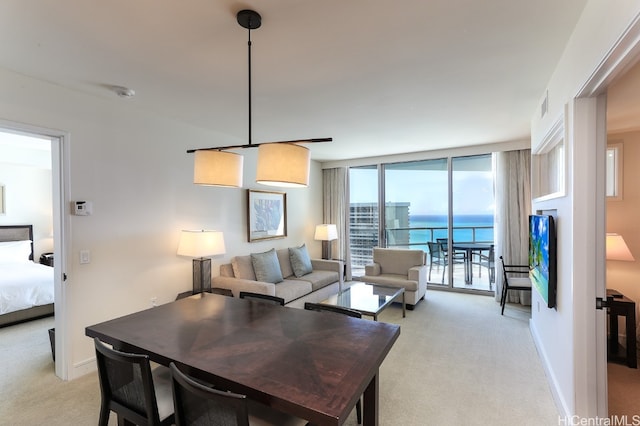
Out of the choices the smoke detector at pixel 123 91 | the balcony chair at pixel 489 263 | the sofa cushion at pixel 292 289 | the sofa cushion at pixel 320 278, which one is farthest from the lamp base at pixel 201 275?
the balcony chair at pixel 489 263

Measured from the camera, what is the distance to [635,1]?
1132 mm

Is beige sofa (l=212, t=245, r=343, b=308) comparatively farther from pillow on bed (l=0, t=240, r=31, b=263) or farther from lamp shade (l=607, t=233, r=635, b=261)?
pillow on bed (l=0, t=240, r=31, b=263)

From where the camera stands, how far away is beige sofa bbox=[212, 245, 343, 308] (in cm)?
375

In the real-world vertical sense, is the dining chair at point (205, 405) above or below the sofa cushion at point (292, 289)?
above

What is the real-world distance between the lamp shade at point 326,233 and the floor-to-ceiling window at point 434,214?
0.70 metres

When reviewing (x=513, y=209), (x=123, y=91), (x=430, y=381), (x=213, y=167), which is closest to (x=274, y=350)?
(x=213, y=167)

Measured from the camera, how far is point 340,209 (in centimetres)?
644

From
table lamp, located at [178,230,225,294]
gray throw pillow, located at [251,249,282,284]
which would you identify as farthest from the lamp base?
gray throw pillow, located at [251,249,282,284]

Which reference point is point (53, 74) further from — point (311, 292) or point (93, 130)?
point (311, 292)

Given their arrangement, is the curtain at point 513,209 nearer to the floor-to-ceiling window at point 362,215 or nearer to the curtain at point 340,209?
the floor-to-ceiling window at point 362,215

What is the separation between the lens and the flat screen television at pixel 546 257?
7.59 ft

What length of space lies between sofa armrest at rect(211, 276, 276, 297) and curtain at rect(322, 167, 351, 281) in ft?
9.57

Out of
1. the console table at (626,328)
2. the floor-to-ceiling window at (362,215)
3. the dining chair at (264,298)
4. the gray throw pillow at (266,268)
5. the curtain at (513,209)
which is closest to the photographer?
the dining chair at (264,298)

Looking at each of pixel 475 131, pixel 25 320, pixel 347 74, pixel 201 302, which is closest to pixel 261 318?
pixel 201 302
